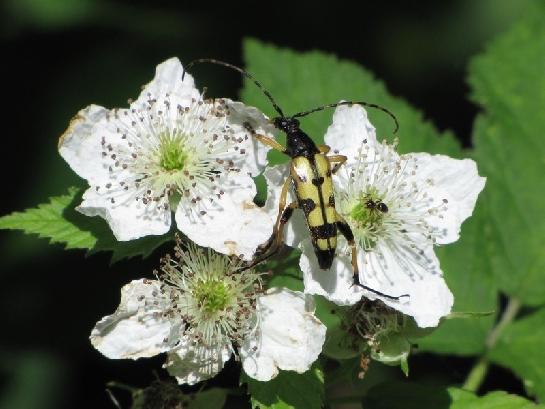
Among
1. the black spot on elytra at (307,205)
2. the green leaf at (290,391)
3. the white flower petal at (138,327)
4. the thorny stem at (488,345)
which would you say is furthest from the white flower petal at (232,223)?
the thorny stem at (488,345)

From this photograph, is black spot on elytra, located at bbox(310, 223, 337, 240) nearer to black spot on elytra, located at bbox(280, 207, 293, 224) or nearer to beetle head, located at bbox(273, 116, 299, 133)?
black spot on elytra, located at bbox(280, 207, 293, 224)

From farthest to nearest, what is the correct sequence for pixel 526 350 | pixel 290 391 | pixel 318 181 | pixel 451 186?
pixel 526 350
pixel 451 186
pixel 318 181
pixel 290 391

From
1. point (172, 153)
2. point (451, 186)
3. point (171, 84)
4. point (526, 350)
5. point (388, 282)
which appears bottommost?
point (526, 350)

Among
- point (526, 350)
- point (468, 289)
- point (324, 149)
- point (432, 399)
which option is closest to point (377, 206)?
point (324, 149)

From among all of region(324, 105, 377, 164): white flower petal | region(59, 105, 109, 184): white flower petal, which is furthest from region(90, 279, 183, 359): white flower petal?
region(324, 105, 377, 164): white flower petal

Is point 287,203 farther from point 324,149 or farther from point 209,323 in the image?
point 209,323

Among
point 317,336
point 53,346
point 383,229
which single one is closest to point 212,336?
point 317,336

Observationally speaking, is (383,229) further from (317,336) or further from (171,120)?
(171,120)
